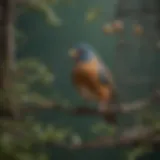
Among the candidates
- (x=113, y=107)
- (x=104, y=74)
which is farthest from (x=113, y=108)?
(x=104, y=74)

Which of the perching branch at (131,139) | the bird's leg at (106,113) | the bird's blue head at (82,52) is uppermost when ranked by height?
the bird's blue head at (82,52)

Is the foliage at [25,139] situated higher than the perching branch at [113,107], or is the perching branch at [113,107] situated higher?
the perching branch at [113,107]

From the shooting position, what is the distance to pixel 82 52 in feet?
4.58

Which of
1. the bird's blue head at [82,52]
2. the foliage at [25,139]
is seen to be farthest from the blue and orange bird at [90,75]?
the foliage at [25,139]

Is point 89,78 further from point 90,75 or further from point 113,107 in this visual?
point 113,107

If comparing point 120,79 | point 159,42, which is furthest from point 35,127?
point 159,42

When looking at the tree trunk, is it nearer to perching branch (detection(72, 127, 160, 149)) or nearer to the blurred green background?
the blurred green background

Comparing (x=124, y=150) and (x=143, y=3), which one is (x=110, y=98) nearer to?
(x=124, y=150)

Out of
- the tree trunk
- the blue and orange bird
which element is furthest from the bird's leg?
the tree trunk

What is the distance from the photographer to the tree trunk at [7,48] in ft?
4.47

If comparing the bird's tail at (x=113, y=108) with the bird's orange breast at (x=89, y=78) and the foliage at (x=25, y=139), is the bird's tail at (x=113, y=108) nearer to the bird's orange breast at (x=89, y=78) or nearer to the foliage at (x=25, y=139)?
the bird's orange breast at (x=89, y=78)

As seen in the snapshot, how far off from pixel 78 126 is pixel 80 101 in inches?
3.0

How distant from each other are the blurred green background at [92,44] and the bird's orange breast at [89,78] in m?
0.02

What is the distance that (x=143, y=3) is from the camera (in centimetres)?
142
